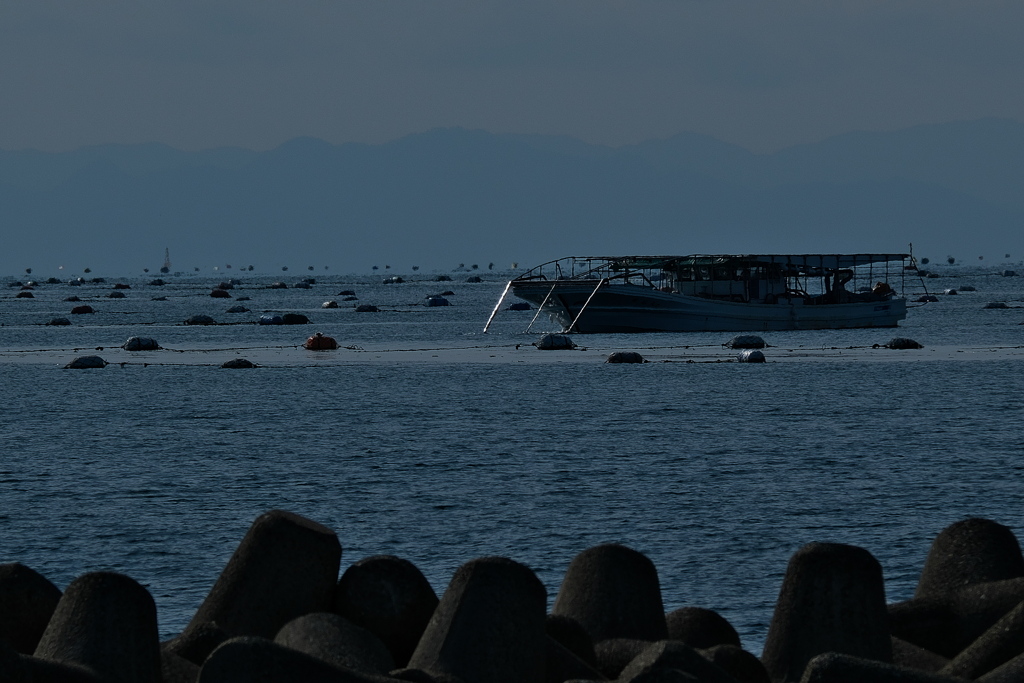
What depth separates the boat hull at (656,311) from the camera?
352ft

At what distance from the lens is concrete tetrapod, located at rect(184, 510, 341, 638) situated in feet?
49.9

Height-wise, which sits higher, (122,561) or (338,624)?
(338,624)

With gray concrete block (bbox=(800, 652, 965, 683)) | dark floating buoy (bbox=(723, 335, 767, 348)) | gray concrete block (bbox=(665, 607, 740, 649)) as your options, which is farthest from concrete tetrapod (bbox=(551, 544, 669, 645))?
dark floating buoy (bbox=(723, 335, 767, 348))

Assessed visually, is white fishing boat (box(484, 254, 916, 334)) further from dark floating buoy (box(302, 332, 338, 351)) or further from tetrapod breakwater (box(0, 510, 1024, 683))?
tetrapod breakwater (box(0, 510, 1024, 683))

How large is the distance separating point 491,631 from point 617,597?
225 cm

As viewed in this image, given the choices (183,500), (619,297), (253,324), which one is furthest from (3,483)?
(253,324)

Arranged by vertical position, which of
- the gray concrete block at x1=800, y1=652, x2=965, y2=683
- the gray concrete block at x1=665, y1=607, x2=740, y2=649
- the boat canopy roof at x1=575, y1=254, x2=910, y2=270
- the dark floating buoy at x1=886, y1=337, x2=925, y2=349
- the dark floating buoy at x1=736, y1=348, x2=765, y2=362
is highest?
the boat canopy roof at x1=575, y1=254, x2=910, y2=270

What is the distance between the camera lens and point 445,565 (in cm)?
2316

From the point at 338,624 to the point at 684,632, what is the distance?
12.6 ft

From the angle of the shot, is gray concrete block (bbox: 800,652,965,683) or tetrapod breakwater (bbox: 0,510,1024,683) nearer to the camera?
gray concrete block (bbox: 800,652,965,683)

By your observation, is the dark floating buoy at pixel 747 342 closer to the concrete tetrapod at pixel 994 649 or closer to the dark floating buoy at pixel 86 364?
the dark floating buoy at pixel 86 364

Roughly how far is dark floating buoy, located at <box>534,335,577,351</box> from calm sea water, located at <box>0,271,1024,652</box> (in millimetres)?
15979

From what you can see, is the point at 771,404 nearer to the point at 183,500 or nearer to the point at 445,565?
the point at 183,500

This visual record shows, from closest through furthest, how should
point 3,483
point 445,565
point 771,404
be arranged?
point 445,565 → point 3,483 → point 771,404
